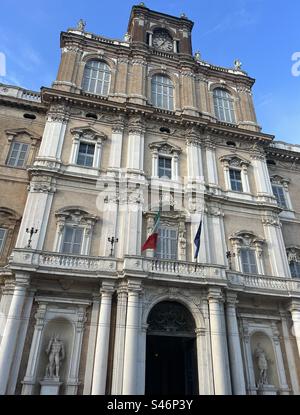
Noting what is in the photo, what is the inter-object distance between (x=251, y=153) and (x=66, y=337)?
17.0m

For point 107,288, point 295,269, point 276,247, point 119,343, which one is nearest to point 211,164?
point 276,247

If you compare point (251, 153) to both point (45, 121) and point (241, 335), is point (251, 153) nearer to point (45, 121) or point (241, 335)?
point (241, 335)

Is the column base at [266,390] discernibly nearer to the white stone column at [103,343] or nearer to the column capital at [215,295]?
the column capital at [215,295]

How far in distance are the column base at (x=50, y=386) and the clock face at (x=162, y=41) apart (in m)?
25.7

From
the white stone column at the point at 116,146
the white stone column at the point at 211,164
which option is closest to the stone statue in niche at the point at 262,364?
the white stone column at the point at 211,164

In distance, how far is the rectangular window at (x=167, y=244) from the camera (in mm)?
17484

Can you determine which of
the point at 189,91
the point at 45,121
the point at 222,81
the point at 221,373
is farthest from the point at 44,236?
the point at 222,81

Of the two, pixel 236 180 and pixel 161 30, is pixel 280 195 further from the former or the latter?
pixel 161 30

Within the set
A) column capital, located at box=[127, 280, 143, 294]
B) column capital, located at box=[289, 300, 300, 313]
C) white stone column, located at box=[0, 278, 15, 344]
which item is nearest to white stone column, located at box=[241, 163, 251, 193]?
column capital, located at box=[289, 300, 300, 313]

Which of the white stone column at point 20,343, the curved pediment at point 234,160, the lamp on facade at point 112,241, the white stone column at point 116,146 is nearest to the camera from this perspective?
the white stone column at point 20,343

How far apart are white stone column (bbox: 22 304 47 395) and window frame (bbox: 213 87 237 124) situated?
1866 centimetres

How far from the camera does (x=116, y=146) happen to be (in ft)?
67.3

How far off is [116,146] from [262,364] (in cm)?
1438

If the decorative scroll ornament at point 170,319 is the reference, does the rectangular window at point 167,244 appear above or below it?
above
